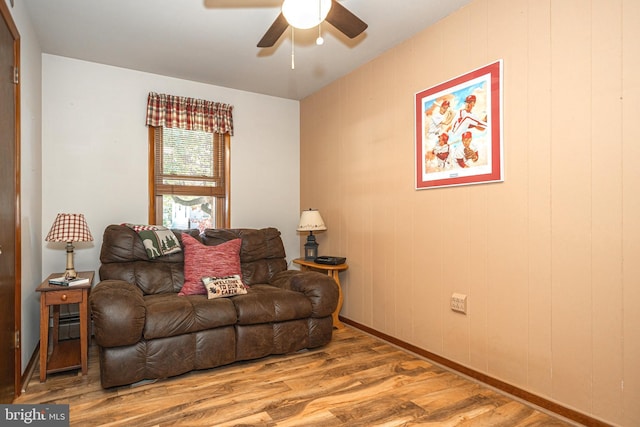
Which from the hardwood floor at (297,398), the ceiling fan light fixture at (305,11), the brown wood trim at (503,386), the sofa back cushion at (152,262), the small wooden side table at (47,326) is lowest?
the hardwood floor at (297,398)

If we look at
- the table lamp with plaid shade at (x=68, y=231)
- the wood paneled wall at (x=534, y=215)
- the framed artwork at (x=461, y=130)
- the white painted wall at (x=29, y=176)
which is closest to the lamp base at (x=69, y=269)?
the table lamp with plaid shade at (x=68, y=231)

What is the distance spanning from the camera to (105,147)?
3.70 meters

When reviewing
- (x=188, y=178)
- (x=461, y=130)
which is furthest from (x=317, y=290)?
(x=188, y=178)

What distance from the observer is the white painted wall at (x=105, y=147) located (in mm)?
3455

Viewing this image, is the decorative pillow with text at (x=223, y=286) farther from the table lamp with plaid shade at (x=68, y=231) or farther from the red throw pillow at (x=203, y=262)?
the table lamp with plaid shade at (x=68, y=231)

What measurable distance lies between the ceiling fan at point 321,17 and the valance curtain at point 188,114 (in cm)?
189

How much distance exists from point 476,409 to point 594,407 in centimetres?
59

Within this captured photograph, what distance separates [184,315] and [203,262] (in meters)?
0.70

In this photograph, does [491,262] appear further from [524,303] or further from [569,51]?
[569,51]

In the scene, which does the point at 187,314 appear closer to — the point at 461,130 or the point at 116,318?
the point at 116,318

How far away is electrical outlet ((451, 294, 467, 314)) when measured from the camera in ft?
8.73

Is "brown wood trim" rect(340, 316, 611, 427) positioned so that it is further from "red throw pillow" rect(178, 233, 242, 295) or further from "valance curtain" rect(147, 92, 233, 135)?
"valance curtain" rect(147, 92, 233, 135)

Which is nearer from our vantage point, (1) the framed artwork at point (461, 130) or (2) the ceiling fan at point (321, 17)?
(2) the ceiling fan at point (321, 17)

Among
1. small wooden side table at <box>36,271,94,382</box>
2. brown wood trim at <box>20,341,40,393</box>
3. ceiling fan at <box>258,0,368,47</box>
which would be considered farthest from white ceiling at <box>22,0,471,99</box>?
brown wood trim at <box>20,341,40,393</box>
